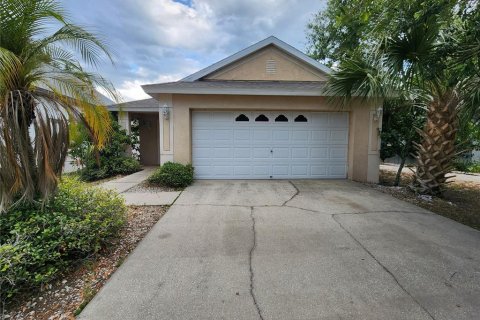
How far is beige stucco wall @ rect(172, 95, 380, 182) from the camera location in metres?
8.17

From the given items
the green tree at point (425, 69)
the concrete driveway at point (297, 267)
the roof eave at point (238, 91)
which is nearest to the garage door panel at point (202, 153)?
the roof eave at point (238, 91)

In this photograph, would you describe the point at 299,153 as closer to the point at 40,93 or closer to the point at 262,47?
the point at 262,47

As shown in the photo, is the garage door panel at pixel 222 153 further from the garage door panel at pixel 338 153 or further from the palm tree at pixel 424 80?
the palm tree at pixel 424 80

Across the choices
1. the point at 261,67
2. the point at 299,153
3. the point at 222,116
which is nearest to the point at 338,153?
the point at 299,153

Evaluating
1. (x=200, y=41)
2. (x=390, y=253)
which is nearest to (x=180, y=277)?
(x=390, y=253)

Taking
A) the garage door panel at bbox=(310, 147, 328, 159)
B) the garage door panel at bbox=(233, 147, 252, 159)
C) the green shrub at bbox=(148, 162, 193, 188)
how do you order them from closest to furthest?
the green shrub at bbox=(148, 162, 193, 188) < the garage door panel at bbox=(233, 147, 252, 159) < the garage door panel at bbox=(310, 147, 328, 159)

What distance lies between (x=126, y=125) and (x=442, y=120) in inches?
467

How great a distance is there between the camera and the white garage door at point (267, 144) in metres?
8.53

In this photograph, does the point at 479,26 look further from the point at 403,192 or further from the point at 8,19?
the point at 8,19

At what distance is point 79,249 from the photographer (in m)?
3.11

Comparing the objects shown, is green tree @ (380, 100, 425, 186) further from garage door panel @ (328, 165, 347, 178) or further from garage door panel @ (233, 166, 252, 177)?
garage door panel @ (233, 166, 252, 177)

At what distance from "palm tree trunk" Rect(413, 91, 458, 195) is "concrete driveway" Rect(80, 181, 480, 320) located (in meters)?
1.86

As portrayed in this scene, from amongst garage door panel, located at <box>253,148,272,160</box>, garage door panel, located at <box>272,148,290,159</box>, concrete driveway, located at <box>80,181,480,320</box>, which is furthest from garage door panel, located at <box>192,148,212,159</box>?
concrete driveway, located at <box>80,181,480,320</box>

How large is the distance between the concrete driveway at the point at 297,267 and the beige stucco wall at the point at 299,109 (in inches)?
131
